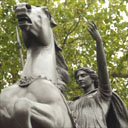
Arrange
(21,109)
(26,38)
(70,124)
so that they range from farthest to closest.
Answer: (26,38) < (70,124) < (21,109)

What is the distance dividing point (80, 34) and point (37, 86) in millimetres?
7451

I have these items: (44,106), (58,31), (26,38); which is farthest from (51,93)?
(58,31)

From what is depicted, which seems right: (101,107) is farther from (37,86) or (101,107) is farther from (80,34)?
(80,34)

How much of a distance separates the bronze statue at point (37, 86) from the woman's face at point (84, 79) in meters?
0.98

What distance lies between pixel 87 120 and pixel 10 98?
133 centimetres

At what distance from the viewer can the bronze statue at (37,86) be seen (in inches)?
110

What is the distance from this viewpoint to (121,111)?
4254 mm

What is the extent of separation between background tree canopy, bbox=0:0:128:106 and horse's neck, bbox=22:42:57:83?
21.0 feet

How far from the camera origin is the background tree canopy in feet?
33.0

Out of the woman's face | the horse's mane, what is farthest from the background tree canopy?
the horse's mane

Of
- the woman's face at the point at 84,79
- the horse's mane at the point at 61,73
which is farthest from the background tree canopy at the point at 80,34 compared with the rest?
the horse's mane at the point at 61,73

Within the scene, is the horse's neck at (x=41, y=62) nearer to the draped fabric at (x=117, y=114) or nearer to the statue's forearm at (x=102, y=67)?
the statue's forearm at (x=102, y=67)

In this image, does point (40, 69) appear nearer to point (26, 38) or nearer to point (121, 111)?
point (26, 38)

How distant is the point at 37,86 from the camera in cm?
312
